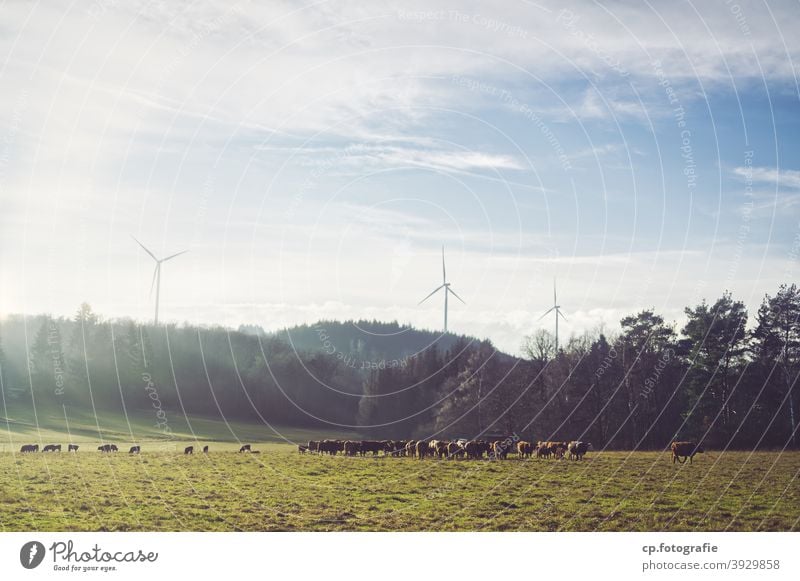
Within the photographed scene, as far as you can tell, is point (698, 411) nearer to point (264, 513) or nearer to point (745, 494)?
point (745, 494)

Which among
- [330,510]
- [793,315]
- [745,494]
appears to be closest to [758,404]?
[793,315]

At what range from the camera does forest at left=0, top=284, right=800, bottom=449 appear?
2244 inches

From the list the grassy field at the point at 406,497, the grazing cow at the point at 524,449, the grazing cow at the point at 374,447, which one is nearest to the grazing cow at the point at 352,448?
the grazing cow at the point at 374,447

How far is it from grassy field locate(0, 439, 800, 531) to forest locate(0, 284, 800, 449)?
1105cm

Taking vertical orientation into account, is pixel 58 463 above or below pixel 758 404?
below

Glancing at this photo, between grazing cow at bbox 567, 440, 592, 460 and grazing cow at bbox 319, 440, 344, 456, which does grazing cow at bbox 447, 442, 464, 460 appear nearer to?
grazing cow at bbox 567, 440, 592, 460

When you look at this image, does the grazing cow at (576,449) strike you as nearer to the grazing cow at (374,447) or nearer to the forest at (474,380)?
the forest at (474,380)

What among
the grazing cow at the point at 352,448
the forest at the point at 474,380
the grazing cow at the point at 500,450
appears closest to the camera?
the grazing cow at the point at 500,450

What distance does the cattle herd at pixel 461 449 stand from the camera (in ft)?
142

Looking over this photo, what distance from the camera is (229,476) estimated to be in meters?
33.0

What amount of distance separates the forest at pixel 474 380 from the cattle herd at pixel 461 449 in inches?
220

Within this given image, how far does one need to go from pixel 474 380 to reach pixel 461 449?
27153mm

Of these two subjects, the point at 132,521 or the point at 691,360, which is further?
the point at 691,360
